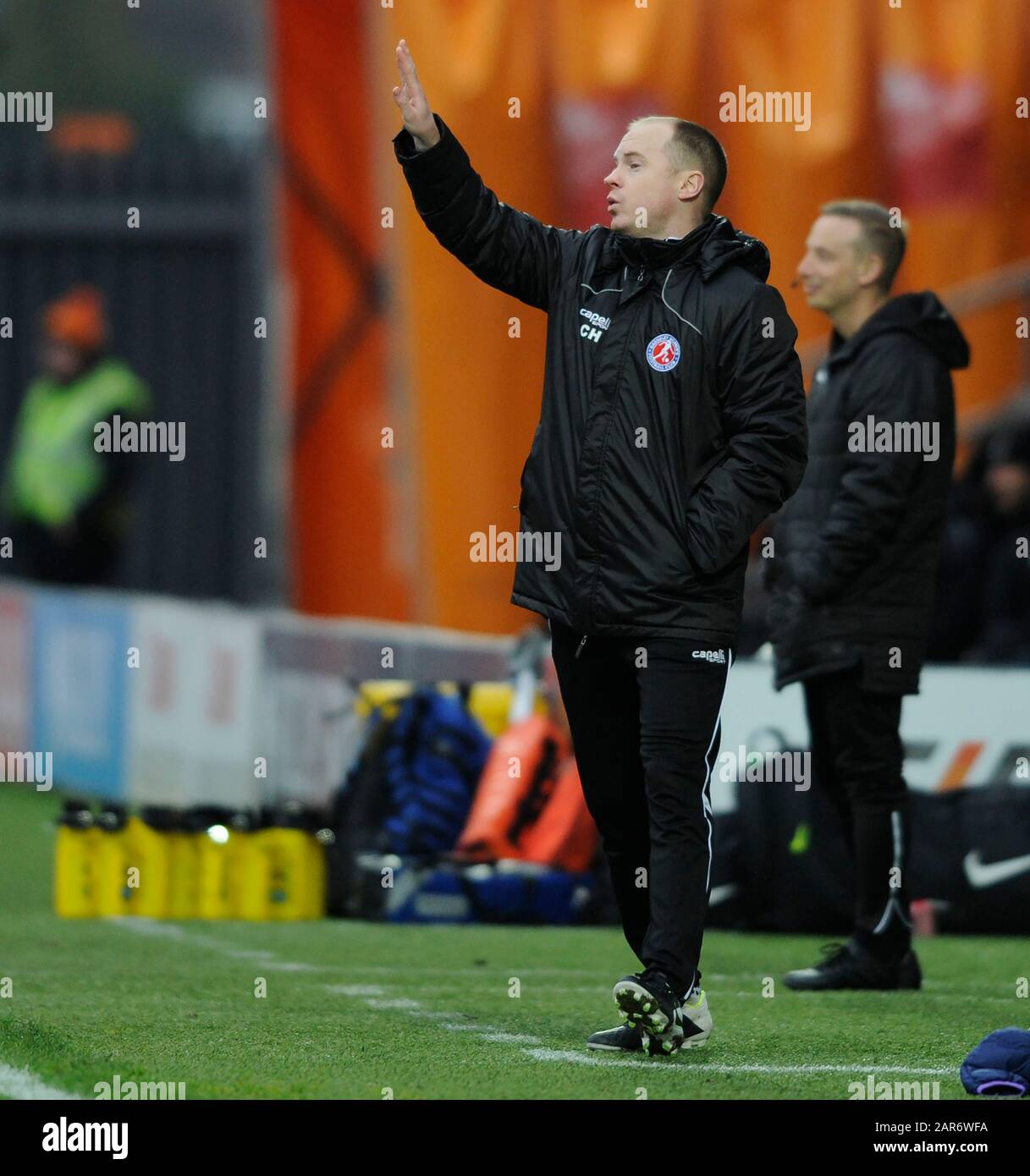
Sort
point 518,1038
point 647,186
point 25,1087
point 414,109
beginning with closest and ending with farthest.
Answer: point 25,1087 → point 414,109 → point 647,186 → point 518,1038

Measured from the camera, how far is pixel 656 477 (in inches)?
212

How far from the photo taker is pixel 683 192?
5480 mm

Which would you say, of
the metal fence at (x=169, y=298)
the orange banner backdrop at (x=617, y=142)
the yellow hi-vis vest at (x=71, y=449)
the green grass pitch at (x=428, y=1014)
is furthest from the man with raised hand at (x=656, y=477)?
the metal fence at (x=169, y=298)

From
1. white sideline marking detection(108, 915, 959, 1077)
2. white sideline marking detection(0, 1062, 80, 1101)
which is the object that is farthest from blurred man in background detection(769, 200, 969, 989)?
white sideline marking detection(0, 1062, 80, 1101)

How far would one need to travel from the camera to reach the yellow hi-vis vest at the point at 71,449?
49.0 feet

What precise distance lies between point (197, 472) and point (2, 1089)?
14.8 meters

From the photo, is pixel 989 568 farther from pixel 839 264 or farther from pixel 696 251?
pixel 696 251

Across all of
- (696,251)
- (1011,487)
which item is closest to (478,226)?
(696,251)

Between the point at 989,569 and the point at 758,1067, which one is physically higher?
the point at 989,569

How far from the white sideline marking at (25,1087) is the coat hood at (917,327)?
9.71ft

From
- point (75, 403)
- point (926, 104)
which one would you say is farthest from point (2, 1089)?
point (75, 403)

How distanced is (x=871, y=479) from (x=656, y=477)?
1.44 metres

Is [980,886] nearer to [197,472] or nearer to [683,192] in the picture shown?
[683,192]

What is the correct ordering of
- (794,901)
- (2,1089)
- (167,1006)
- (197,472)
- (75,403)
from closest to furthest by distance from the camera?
1. (2,1089)
2. (167,1006)
3. (794,901)
4. (75,403)
5. (197,472)
